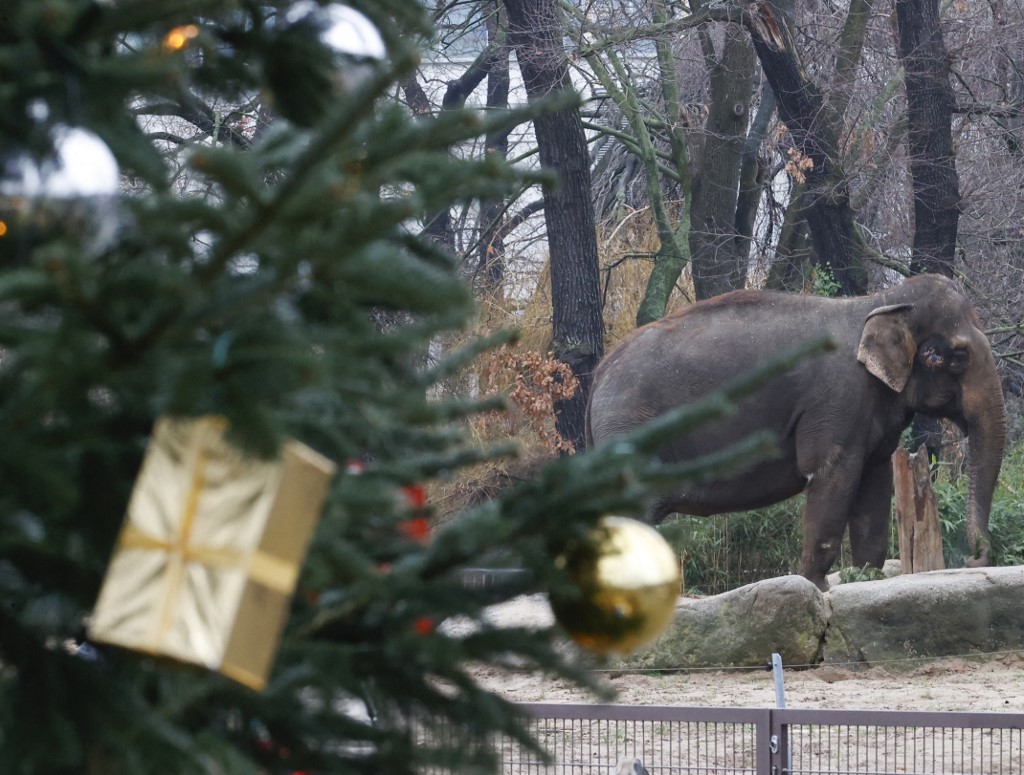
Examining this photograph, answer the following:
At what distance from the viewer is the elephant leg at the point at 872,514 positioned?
402 inches

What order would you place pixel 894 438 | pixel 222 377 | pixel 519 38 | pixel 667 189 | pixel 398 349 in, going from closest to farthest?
pixel 222 377 < pixel 398 349 < pixel 894 438 < pixel 519 38 < pixel 667 189

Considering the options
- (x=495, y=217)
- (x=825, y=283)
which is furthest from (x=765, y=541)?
(x=495, y=217)

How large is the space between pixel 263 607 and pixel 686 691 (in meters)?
7.62

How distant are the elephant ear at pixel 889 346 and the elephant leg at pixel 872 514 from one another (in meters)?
0.95

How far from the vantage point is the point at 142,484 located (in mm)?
1020

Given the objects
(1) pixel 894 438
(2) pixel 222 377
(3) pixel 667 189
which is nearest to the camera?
(2) pixel 222 377

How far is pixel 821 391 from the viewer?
968cm

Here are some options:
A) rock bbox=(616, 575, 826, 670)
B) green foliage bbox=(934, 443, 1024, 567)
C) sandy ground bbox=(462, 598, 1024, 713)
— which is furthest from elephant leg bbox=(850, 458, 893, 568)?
sandy ground bbox=(462, 598, 1024, 713)

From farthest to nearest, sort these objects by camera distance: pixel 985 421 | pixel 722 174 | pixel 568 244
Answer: pixel 722 174
pixel 568 244
pixel 985 421

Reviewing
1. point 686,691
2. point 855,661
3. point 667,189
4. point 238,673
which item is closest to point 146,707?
point 238,673

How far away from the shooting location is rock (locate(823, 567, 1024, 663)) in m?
8.78

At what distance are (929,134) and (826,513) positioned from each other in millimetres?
5104

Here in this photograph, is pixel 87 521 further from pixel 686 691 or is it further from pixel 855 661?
pixel 855 661

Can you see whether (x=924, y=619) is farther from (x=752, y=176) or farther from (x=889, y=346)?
(x=752, y=176)
